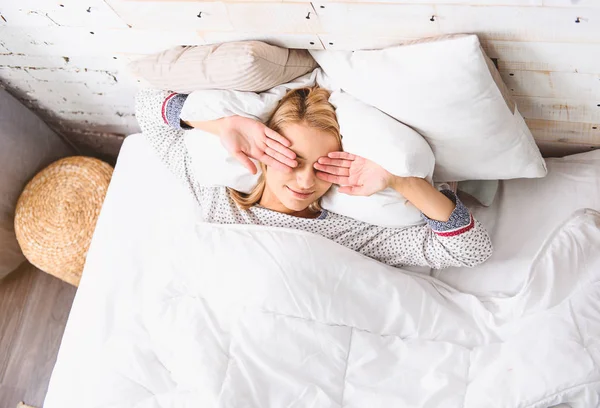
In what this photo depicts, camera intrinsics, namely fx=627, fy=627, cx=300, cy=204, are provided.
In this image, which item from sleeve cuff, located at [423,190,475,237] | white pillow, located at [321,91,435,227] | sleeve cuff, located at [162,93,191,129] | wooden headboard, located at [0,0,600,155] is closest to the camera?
wooden headboard, located at [0,0,600,155]

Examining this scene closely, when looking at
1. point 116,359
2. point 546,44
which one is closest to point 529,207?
point 546,44

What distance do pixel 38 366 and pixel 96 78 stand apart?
88cm

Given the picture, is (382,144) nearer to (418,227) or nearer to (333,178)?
(333,178)

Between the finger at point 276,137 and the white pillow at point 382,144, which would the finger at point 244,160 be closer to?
the finger at point 276,137

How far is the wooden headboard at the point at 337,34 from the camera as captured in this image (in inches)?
39.6

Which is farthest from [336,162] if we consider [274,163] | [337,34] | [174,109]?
[174,109]

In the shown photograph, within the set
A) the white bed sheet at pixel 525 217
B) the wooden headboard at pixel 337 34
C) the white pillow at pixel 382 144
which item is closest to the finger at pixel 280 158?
the white pillow at pixel 382 144

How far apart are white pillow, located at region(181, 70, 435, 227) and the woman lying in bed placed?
0.02 m

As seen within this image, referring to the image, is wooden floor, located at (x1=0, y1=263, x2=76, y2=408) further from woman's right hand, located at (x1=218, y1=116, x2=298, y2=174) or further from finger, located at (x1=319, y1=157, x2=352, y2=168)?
finger, located at (x1=319, y1=157, x2=352, y2=168)

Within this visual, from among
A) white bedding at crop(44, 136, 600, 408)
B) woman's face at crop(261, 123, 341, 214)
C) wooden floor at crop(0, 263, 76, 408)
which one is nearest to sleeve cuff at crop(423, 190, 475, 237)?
white bedding at crop(44, 136, 600, 408)

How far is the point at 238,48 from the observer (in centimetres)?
116

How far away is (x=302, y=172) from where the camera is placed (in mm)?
1169

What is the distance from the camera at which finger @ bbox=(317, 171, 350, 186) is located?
119cm

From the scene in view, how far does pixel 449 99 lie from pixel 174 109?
1.91 ft
